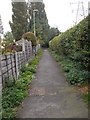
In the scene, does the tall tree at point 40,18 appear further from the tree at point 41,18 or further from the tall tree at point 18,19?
the tall tree at point 18,19

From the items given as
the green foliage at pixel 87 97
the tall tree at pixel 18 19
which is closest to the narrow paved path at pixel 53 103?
the green foliage at pixel 87 97

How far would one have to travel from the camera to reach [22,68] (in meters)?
14.5

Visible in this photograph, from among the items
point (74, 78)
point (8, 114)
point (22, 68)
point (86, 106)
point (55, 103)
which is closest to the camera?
point (8, 114)

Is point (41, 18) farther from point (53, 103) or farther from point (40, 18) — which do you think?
point (53, 103)

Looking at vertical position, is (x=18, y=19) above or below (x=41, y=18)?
below

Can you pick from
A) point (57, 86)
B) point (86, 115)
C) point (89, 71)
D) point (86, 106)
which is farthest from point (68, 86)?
point (86, 115)

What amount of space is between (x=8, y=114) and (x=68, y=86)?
4.40 metres

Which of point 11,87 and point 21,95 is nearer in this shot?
point 21,95

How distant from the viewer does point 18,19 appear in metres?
56.9

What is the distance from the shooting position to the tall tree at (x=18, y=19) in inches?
2224

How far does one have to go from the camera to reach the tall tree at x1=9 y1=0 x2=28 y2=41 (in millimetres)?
56500

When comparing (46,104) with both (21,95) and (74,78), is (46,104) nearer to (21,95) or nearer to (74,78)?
(21,95)

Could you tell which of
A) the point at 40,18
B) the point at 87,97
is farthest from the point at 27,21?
the point at 87,97

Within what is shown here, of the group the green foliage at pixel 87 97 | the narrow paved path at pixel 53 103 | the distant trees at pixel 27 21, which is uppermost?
the distant trees at pixel 27 21
